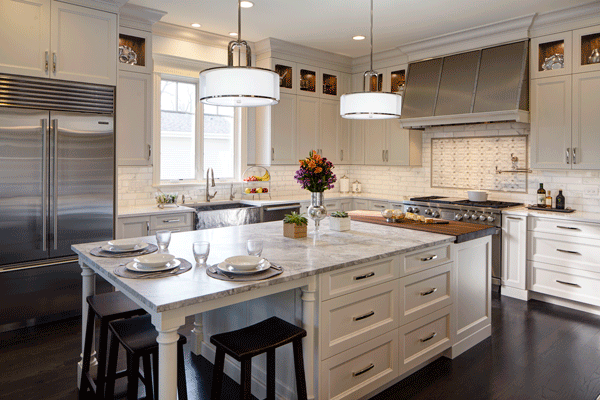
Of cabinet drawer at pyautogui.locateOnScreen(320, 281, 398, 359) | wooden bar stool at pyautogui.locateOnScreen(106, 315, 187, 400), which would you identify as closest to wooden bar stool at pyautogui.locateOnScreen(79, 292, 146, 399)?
wooden bar stool at pyautogui.locateOnScreen(106, 315, 187, 400)

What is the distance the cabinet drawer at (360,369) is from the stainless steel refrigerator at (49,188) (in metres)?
2.69

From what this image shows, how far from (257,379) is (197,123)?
12.3ft

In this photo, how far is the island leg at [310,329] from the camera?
2.25 metres

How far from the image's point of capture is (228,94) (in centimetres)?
215

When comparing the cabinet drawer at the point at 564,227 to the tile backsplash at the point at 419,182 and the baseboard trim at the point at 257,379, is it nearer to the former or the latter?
the tile backsplash at the point at 419,182

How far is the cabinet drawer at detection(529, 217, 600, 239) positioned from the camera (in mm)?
4129

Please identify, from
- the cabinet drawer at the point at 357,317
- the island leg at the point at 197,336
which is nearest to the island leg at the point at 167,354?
the cabinet drawer at the point at 357,317

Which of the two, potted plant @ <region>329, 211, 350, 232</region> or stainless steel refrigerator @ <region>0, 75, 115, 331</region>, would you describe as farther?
stainless steel refrigerator @ <region>0, 75, 115, 331</region>

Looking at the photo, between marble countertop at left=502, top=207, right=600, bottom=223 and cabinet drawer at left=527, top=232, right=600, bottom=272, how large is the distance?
194 millimetres

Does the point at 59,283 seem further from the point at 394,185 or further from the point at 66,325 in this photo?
the point at 394,185

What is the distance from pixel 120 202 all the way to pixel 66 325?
1546 mm

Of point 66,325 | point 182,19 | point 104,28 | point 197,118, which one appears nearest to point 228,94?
point 104,28

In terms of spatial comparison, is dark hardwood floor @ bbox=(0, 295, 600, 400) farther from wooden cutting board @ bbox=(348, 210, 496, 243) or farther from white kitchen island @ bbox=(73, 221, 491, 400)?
wooden cutting board @ bbox=(348, 210, 496, 243)

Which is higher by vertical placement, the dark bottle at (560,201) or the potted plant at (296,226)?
the dark bottle at (560,201)
